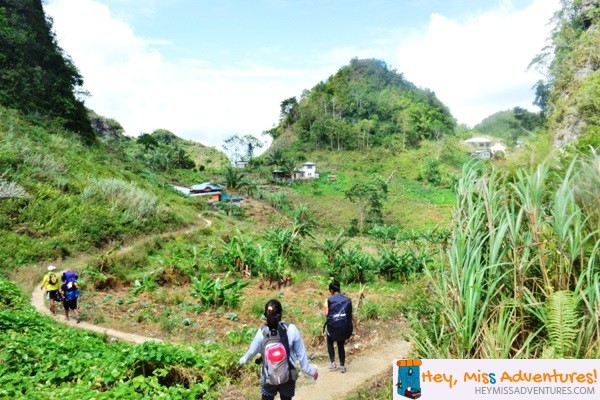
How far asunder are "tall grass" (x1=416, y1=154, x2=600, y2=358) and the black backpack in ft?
8.09

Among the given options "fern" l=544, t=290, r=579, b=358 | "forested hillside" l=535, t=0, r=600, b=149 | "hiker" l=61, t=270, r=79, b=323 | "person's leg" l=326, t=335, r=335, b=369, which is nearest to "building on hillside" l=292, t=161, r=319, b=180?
"forested hillside" l=535, t=0, r=600, b=149

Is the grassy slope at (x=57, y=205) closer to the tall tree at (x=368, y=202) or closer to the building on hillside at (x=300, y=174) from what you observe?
the tall tree at (x=368, y=202)

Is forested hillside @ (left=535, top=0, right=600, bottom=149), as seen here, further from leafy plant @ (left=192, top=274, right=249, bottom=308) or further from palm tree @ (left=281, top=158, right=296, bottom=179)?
palm tree @ (left=281, top=158, right=296, bottom=179)

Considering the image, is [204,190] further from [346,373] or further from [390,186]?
[346,373]


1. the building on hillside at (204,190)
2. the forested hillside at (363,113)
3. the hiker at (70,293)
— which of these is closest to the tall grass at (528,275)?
the hiker at (70,293)

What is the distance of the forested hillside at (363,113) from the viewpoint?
7762cm

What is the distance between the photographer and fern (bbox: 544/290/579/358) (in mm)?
3355

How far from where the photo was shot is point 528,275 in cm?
383

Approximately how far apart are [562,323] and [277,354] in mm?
2245

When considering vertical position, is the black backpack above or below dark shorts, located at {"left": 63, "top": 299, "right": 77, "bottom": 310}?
above

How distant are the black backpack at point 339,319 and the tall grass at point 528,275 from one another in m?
2.47

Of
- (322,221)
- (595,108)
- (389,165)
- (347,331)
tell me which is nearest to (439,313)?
(347,331)

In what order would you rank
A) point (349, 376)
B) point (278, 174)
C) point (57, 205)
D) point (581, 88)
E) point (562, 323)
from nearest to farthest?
point (562, 323), point (349, 376), point (57, 205), point (581, 88), point (278, 174)

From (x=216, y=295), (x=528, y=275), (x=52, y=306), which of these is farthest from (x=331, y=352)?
(x=52, y=306)
